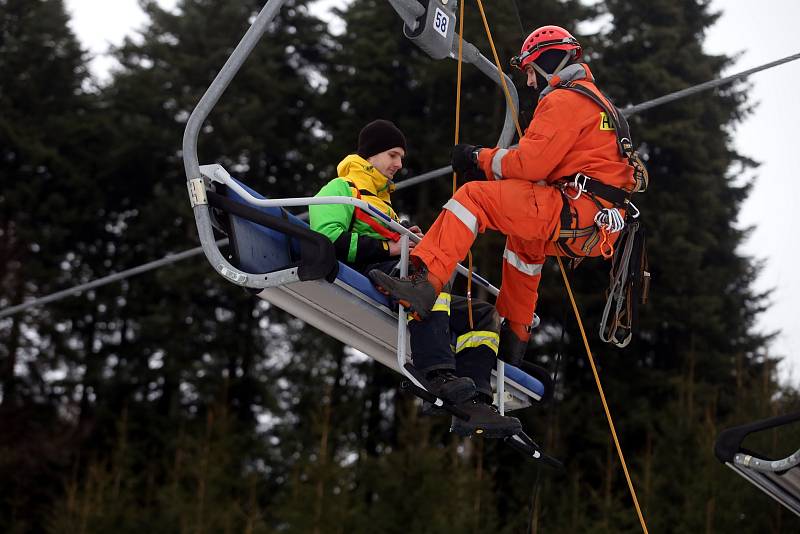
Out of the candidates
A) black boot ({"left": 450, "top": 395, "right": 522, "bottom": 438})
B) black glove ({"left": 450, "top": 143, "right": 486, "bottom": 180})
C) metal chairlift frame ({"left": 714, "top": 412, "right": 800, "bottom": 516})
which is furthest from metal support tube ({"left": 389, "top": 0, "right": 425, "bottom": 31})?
metal chairlift frame ({"left": 714, "top": 412, "right": 800, "bottom": 516})

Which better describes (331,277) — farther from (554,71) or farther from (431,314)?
(554,71)

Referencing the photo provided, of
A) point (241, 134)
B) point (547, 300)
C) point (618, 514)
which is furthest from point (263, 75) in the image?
point (618, 514)

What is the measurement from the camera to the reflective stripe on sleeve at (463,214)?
186 inches

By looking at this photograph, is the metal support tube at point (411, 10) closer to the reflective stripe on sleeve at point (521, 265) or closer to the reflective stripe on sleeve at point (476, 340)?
the reflective stripe on sleeve at point (521, 265)

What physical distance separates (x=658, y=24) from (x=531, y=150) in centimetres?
2151

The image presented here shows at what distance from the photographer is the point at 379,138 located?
5.33m

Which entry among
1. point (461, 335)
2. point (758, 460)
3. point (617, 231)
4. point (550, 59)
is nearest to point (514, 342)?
point (461, 335)

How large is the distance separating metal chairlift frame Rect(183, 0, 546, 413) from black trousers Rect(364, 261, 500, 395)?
0.32 feet

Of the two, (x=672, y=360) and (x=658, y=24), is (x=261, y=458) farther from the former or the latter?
(x=658, y=24)

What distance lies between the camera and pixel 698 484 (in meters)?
17.0

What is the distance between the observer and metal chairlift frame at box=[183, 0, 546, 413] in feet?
14.0

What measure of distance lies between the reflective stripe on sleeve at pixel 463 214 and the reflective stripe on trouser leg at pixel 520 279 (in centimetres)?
52

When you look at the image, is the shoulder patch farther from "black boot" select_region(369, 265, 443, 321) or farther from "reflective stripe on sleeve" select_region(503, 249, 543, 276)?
"black boot" select_region(369, 265, 443, 321)

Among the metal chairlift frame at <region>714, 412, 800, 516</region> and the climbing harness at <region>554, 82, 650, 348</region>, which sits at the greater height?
the climbing harness at <region>554, 82, 650, 348</region>
